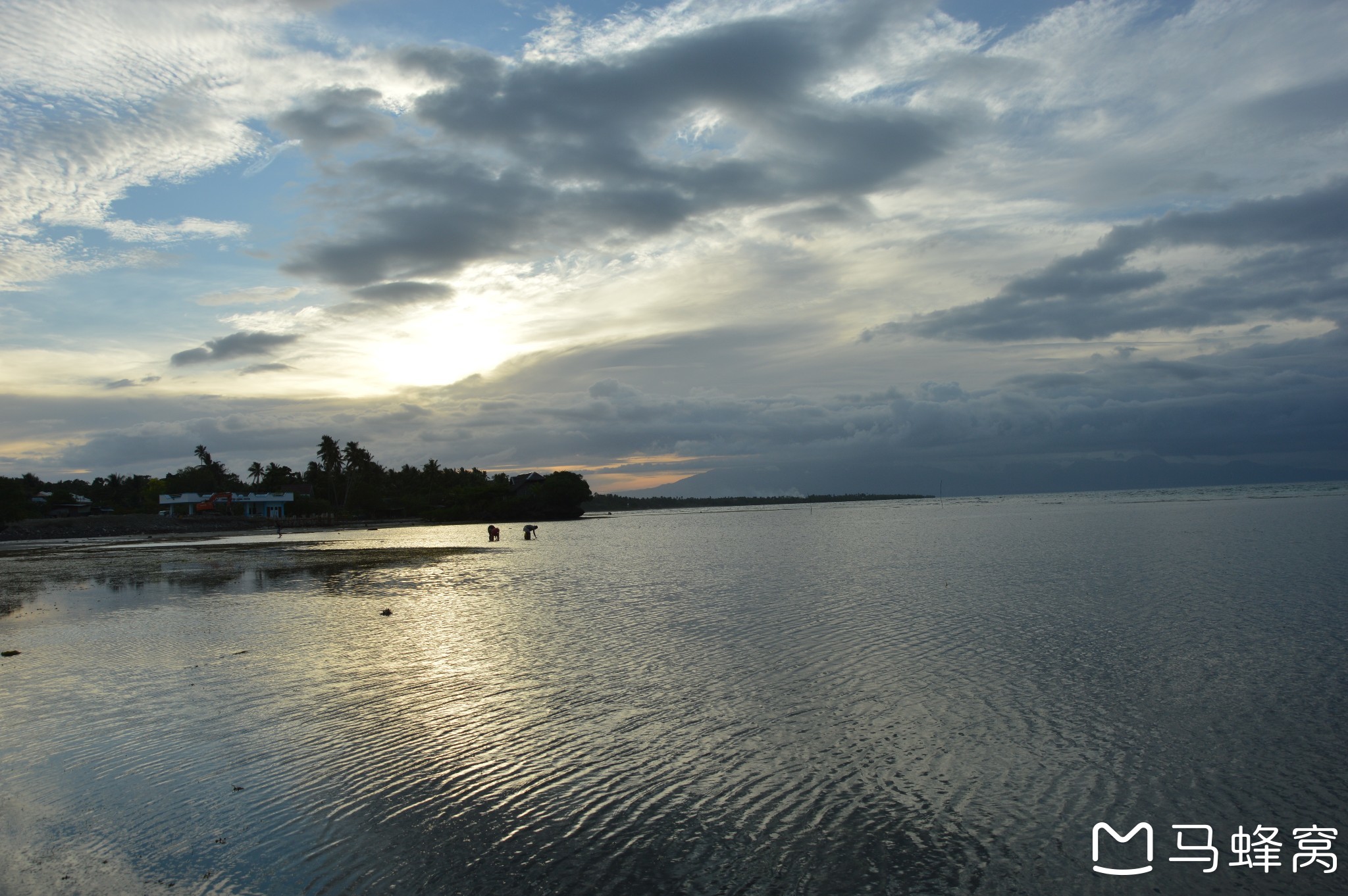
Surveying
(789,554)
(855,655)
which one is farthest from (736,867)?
(789,554)

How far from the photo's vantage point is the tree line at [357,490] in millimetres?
138000

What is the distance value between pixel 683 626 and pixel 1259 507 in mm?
99915

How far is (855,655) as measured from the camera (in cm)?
1697

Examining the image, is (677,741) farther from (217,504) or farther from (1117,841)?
(217,504)

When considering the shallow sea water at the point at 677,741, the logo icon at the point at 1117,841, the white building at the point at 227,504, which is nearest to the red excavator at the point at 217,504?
the white building at the point at 227,504

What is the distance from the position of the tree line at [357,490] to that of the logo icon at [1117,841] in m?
132

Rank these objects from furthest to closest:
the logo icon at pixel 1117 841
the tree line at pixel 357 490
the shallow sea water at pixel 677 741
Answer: the tree line at pixel 357 490 < the shallow sea water at pixel 677 741 < the logo icon at pixel 1117 841

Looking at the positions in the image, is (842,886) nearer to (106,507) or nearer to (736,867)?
(736,867)

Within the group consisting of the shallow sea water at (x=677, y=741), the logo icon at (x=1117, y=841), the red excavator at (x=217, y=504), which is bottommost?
the logo icon at (x=1117, y=841)

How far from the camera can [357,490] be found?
147m

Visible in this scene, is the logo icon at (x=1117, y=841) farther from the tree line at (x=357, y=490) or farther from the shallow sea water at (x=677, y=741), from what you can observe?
the tree line at (x=357, y=490)

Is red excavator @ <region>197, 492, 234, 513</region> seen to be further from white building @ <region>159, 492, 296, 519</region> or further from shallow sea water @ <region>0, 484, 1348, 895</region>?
shallow sea water @ <region>0, 484, 1348, 895</region>

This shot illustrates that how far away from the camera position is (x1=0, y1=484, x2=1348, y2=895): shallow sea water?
777 cm

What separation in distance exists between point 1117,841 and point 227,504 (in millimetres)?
161218
